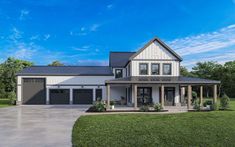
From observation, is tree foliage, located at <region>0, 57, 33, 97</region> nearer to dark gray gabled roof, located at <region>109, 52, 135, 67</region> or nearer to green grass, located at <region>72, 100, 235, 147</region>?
dark gray gabled roof, located at <region>109, 52, 135, 67</region>

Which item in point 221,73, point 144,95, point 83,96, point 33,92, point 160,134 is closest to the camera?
point 160,134

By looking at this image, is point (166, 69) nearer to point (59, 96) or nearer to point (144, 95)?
point (144, 95)

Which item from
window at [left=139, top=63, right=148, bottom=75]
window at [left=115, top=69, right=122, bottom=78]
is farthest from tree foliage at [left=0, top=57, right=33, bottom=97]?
window at [left=139, top=63, right=148, bottom=75]

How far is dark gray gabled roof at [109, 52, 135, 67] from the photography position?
3350 cm

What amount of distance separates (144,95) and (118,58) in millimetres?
9499

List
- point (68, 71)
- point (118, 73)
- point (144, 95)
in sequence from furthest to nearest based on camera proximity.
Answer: point (68, 71), point (118, 73), point (144, 95)

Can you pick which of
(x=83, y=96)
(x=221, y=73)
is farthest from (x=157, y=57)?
(x=221, y=73)

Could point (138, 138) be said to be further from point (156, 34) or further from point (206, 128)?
point (156, 34)

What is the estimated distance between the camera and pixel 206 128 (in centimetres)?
1061

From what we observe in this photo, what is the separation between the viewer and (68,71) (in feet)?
112

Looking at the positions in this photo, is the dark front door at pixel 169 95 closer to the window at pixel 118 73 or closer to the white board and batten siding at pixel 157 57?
the white board and batten siding at pixel 157 57

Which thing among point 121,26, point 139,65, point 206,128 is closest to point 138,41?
point 121,26

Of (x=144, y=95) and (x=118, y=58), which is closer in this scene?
(x=144, y=95)

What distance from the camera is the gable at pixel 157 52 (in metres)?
26.7
